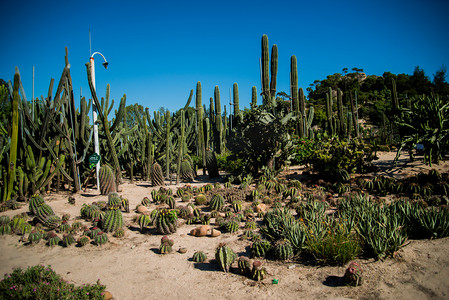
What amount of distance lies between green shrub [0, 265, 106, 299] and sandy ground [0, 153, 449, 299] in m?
0.35

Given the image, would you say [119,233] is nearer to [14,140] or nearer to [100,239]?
[100,239]

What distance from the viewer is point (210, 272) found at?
→ 4109 millimetres

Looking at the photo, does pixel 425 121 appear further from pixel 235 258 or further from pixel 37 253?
pixel 37 253

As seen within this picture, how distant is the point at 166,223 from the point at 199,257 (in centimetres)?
138

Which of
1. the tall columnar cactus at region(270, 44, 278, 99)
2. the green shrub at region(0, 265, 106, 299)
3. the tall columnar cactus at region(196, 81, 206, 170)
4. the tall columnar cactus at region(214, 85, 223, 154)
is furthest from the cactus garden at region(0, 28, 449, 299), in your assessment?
the tall columnar cactus at region(214, 85, 223, 154)

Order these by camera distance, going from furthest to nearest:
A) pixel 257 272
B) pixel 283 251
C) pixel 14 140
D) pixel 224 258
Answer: pixel 14 140 < pixel 283 251 < pixel 224 258 < pixel 257 272

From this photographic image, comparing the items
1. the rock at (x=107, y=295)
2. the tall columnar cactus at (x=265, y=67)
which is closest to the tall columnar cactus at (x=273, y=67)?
the tall columnar cactus at (x=265, y=67)

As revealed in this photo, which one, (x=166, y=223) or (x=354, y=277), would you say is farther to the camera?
(x=166, y=223)

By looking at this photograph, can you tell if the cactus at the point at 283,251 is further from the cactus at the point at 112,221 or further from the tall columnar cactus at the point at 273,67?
the tall columnar cactus at the point at 273,67

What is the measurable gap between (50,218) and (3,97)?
431 centimetres

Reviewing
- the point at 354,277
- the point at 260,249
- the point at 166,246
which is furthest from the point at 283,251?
the point at 166,246

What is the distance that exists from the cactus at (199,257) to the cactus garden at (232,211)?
0.02 m

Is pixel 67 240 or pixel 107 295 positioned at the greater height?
pixel 67 240

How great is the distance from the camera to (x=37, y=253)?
493 centimetres
